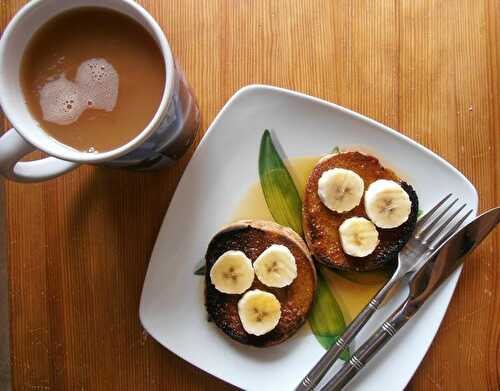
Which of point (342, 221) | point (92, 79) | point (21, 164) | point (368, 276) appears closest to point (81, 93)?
point (92, 79)

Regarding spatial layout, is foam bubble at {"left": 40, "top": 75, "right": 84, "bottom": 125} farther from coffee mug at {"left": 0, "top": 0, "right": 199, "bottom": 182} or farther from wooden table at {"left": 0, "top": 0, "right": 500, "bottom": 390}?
wooden table at {"left": 0, "top": 0, "right": 500, "bottom": 390}

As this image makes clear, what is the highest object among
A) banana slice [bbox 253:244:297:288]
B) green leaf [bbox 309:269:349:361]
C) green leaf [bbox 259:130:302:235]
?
green leaf [bbox 259:130:302:235]

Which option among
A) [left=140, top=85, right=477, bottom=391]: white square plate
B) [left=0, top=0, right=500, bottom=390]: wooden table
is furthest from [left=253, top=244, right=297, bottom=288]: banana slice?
[left=0, top=0, right=500, bottom=390]: wooden table

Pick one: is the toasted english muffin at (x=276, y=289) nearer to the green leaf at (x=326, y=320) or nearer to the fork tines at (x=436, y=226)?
the green leaf at (x=326, y=320)

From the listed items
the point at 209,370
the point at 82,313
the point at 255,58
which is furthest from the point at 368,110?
the point at 82,313

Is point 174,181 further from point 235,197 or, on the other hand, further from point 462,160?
point 462,160

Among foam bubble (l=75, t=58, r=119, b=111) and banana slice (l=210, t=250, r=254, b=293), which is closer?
foam bubble (l=75, t=58, r=119, b=111)
